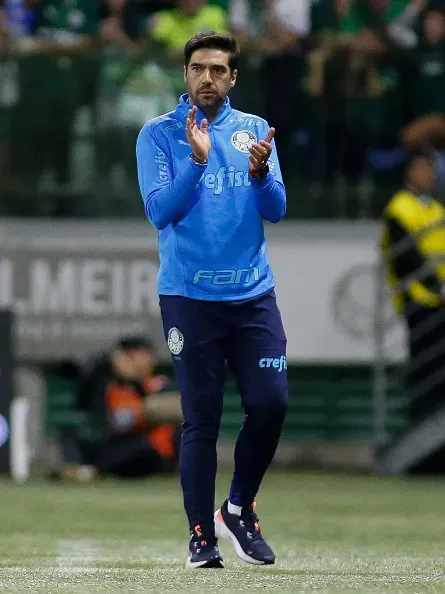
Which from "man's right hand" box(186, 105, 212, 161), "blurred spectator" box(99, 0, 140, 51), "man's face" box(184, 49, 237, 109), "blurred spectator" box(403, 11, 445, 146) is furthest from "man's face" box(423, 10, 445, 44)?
"man's right hand" box(186, 105, 212, 161)

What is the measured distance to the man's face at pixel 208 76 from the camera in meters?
6.02

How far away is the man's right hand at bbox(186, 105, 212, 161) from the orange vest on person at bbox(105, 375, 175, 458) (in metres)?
6.80

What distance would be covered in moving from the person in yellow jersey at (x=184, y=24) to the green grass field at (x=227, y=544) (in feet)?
12.0

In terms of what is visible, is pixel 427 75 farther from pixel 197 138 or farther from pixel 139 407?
pixel 197 138

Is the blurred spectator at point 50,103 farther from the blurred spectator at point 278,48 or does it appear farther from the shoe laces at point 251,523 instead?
the shoe laces at point 251,523

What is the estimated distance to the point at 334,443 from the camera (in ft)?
46.6

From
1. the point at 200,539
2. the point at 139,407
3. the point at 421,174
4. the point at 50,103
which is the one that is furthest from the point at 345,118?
the point at 200,539

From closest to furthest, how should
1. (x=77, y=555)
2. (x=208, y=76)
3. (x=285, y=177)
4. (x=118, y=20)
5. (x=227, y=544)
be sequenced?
(x=208, y=76) < (x=77, y=555) < (x=227, y=544) < (x=285, y=177) < (x=118, y=20)

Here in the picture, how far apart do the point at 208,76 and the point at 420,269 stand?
21.6 ft

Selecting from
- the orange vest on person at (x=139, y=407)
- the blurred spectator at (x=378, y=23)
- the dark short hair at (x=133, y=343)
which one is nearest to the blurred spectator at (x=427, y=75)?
the blurred spectator at (x=378, y=23)

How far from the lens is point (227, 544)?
773cm

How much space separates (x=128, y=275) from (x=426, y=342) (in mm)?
2673

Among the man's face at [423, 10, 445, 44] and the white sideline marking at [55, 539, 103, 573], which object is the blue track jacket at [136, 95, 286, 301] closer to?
the white sideline marking at [55, 539, 103, 573]

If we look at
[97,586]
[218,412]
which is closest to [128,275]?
[218,412]
